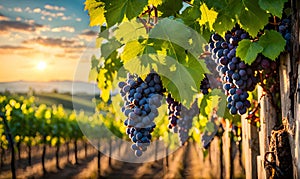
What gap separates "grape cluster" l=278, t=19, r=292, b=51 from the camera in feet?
6.70

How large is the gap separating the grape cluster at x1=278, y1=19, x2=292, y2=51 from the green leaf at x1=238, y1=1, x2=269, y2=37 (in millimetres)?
127

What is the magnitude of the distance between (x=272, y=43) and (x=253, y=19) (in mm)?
133

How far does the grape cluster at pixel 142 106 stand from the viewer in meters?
2.26

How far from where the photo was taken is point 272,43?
202cm

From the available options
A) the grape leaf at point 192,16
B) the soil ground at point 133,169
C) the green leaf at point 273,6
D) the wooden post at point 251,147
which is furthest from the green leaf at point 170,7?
the soil ground at point 133,169

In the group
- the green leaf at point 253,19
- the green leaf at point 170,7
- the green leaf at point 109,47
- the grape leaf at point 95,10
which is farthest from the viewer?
the green leaf at point 109,47

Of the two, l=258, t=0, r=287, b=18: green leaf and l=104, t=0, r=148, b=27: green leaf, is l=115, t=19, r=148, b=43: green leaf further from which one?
l=258, t=0, r=287, b=18: green leaf

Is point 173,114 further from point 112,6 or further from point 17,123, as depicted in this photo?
point 17,123

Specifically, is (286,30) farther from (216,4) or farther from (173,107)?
(173,107)

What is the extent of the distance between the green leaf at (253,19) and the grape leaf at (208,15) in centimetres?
14

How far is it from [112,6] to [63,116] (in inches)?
616

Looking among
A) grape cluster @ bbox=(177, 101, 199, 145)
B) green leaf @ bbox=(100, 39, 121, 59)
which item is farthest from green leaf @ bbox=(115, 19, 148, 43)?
grape cluster @ bbox=(177, 101, 199, 145)

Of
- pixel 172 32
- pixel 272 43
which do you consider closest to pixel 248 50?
pixel 272 43

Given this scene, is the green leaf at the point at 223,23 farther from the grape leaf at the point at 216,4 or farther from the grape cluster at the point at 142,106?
the grape cluster at the point at 142,106
